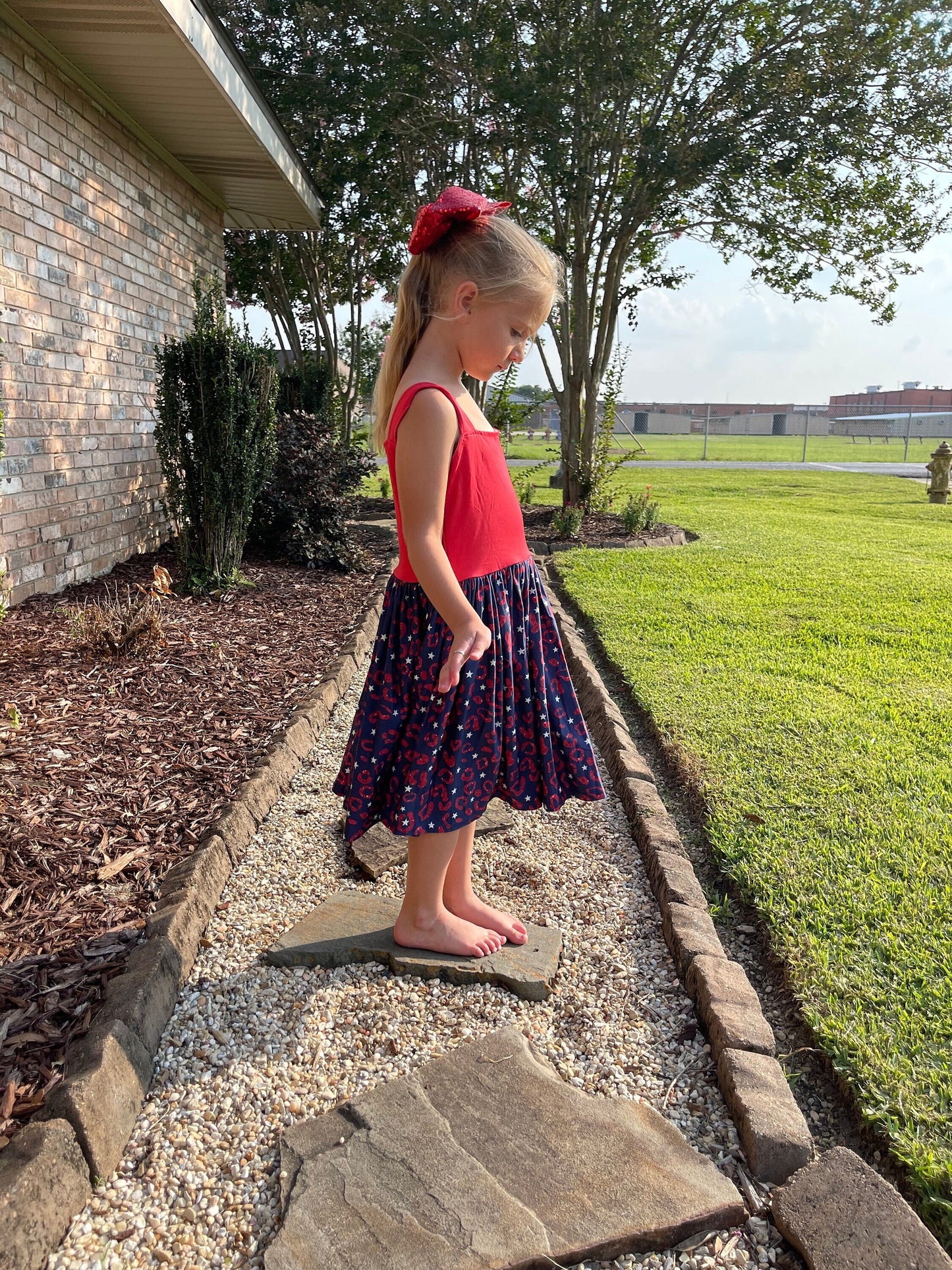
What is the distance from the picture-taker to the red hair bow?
191 centimetres

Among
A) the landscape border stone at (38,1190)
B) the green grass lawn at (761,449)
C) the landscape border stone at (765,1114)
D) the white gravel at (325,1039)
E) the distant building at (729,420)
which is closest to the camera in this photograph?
the landscape border stone at (38,1190)

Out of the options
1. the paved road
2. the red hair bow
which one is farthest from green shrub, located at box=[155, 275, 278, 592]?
the paved road

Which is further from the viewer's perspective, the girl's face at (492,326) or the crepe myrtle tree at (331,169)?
Answer: the crepe myrtle tree at (331,169)

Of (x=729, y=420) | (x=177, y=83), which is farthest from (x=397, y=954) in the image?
(x=729, y=420)

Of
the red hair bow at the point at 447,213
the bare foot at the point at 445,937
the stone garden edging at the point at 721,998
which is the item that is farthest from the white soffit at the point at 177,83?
the bare foot at the point at 445,937

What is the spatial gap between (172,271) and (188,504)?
286cm

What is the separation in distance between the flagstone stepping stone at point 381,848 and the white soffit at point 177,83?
418 centimetres

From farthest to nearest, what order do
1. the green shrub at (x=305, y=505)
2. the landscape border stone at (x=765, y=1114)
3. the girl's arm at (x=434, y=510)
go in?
the green shrub at (x=305, y=505) < the girl's arm at (x=434, y=510) < the landscape border stone at (x=765, y=1114)

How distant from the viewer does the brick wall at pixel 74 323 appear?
4652 millimetres

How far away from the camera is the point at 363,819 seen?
2143mm

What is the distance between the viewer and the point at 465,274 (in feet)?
6.36

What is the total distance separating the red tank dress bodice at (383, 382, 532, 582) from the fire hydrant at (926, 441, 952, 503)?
12.3 metres

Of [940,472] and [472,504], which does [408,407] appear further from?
[940,472]

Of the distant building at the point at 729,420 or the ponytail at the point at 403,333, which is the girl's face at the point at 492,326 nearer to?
the ponytail at the point at 403,333
